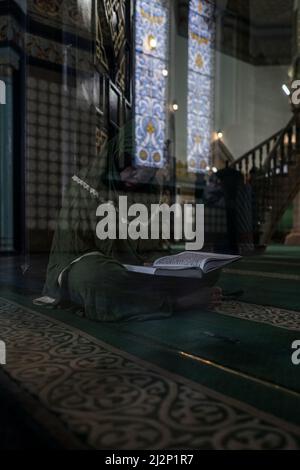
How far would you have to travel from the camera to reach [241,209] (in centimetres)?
446

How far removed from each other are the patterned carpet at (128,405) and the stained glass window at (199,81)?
3701 millimetres

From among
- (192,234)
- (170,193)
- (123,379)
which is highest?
(170,193)

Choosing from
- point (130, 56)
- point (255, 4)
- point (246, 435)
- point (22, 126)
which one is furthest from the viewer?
point (255, 4)

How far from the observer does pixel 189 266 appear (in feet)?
5.29

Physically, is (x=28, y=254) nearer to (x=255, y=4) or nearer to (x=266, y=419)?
(x=266, y=419)

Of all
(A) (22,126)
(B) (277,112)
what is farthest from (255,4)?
(A) (22,126)

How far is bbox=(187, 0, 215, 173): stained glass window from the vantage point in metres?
4.37

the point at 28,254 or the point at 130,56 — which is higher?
the point at 130,56

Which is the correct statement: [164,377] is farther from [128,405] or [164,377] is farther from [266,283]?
[266,283]

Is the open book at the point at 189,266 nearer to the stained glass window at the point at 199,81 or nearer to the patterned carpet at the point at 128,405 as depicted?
the patterned carpet at the point at 128,405

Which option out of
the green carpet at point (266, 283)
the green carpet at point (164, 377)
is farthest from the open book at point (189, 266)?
the green carpet at point (266, 283)

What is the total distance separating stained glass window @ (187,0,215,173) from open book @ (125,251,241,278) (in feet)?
9.95

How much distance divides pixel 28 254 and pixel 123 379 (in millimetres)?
3714

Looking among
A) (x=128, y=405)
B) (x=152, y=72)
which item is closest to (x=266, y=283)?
(x=128, y=405)
